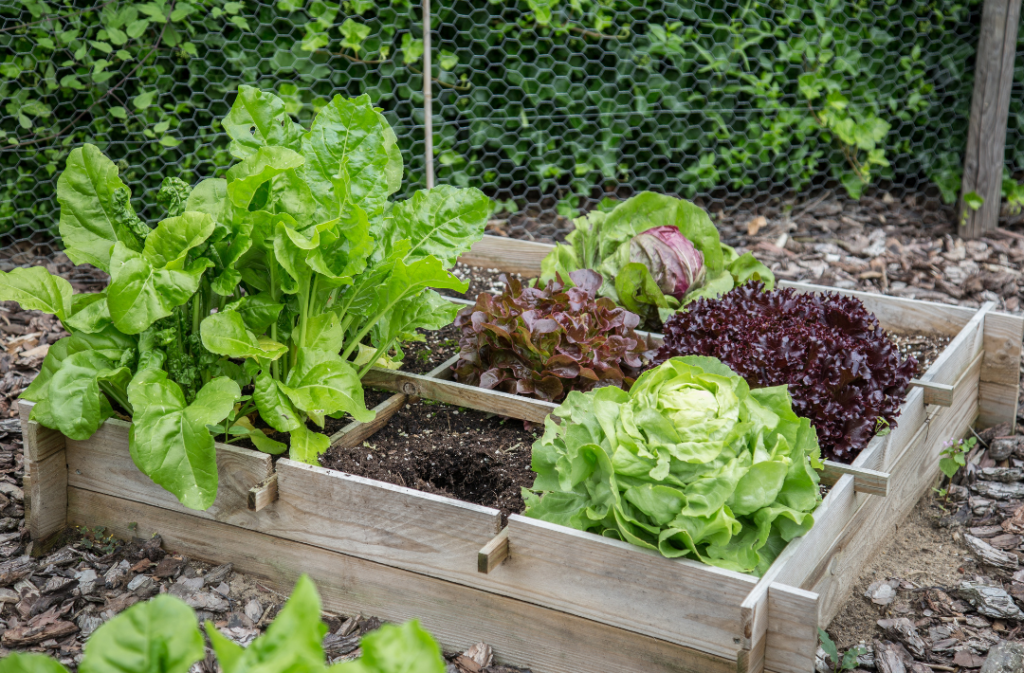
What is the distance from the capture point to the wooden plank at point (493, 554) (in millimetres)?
1856

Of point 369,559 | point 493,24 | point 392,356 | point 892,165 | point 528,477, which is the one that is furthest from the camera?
point 892,165

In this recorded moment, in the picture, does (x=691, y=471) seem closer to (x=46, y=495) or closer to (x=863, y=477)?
(x=863, y=477)

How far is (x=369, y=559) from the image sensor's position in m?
2.12

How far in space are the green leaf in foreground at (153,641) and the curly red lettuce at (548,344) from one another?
1571mm

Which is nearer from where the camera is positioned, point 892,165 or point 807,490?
point 807,490

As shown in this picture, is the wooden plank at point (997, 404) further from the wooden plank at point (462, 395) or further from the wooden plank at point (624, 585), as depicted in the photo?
the wooden plank at point (624, 585)

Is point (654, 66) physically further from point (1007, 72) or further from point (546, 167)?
point (1007, 72)

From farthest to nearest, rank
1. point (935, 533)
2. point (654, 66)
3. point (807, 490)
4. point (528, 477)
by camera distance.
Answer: point (654, 66)
point (935, 533)
point (528, 477)
point (807, 490)

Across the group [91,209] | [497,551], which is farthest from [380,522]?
[91,209]

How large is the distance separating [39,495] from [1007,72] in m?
4.56

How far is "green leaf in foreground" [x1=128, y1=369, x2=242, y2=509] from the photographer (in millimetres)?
2000

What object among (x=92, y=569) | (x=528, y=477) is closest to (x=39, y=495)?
(x=92, y=569)

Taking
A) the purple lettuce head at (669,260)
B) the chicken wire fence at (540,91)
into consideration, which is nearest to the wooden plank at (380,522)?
the purple lettuce head at (669,260)

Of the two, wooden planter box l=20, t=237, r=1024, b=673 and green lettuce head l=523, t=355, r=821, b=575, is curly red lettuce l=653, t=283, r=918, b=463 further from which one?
green lettuce head l=523, t=355, r=821, b=575
